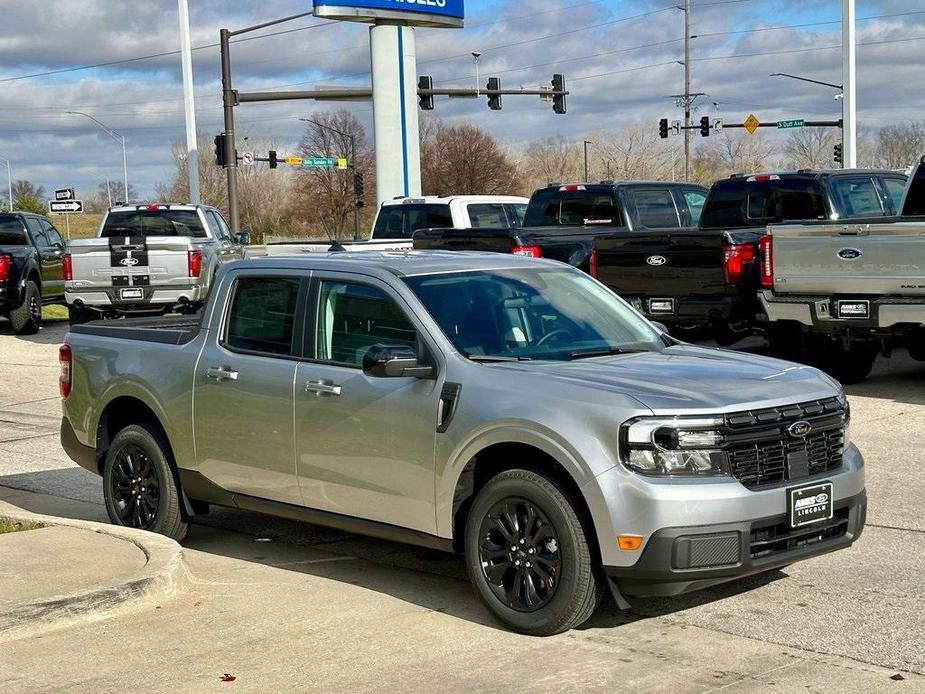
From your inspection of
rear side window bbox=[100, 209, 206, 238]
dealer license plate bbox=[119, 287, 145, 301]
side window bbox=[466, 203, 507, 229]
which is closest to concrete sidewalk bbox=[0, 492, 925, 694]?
dealer license plate bbox=[119, 287, 145, 301]

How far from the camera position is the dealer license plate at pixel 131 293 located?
2019cm

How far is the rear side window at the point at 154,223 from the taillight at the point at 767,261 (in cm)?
1125

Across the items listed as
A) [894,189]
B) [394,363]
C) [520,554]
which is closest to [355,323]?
[394,363]

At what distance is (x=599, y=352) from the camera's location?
6801 millimetres

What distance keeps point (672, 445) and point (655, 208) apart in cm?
1393

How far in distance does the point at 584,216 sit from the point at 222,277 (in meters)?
11.8

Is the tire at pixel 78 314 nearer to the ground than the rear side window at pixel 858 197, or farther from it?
nearer to the ground

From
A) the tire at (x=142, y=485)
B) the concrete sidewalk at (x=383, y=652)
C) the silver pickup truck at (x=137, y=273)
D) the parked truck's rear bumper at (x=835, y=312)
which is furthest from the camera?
the silver pickup truck at (x=137, y=273)

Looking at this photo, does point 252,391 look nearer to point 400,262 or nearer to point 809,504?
point 400,262

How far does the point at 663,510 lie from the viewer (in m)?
5.60

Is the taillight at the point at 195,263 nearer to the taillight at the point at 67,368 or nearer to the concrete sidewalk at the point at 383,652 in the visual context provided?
the taillight at the point at 67,368

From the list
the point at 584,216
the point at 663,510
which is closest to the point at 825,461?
the point at 663,510

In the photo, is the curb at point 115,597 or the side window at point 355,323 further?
the side window at point 355,323

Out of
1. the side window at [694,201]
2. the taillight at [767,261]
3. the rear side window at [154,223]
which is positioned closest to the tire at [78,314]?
the rear side window at [154,223]
